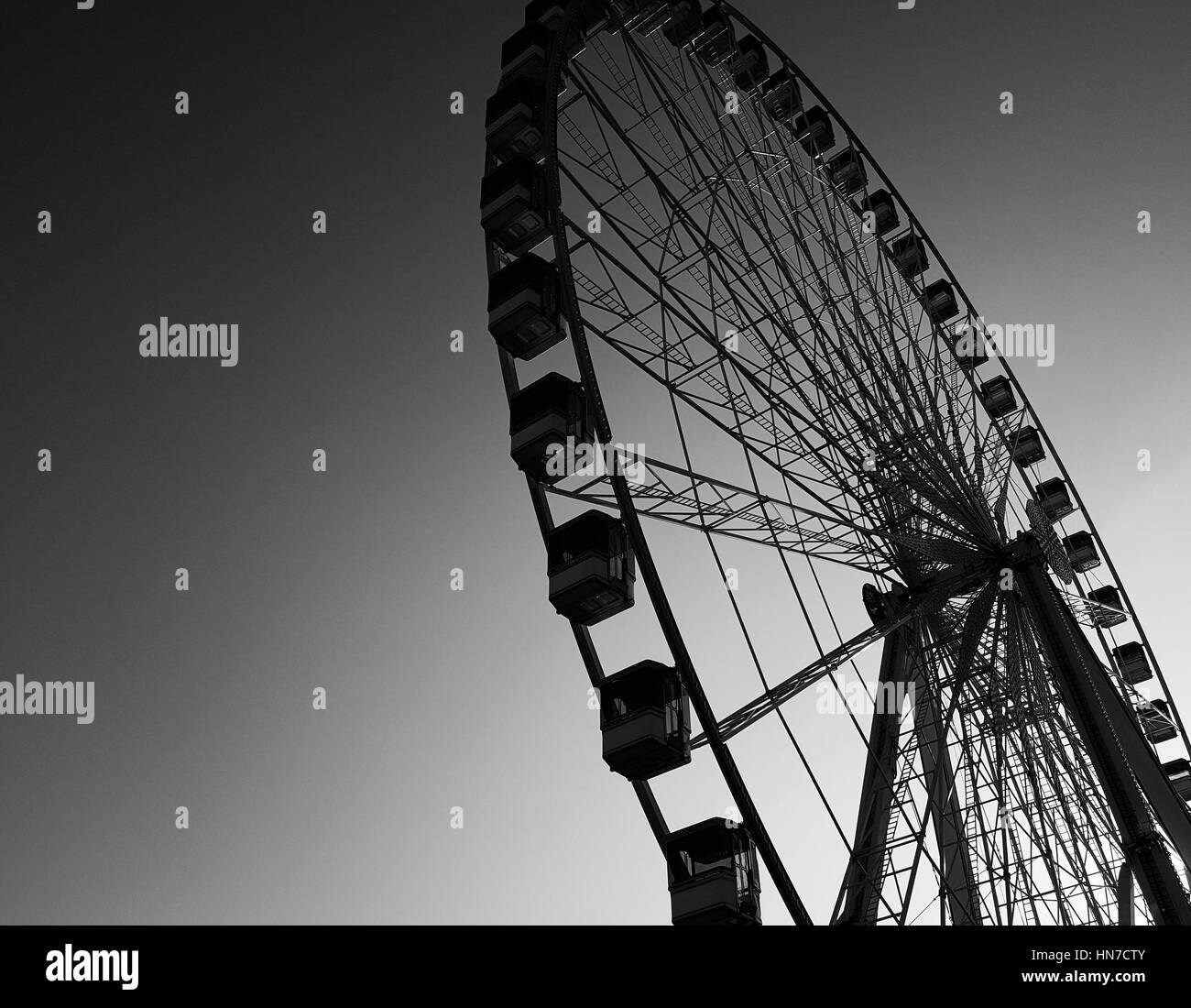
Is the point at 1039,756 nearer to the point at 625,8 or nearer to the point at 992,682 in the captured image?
the point at 992,682

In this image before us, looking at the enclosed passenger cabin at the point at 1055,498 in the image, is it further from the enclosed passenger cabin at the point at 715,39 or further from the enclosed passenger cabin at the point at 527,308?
the enclosed passenger cabin at the point at 527,308

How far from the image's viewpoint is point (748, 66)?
18.3 m

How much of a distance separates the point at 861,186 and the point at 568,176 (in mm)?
7603

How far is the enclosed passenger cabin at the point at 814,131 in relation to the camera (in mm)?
19031

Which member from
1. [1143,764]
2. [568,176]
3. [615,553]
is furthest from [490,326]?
[1143,764]

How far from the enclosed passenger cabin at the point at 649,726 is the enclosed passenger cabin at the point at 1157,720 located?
11.4 meters

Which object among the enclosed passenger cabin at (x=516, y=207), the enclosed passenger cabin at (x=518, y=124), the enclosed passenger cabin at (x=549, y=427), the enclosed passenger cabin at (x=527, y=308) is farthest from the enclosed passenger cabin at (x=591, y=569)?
the enclosed passenger cabin at (x=518, y=124)

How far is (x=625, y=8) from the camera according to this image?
15.9 m

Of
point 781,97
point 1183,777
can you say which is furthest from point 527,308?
point 1183,777

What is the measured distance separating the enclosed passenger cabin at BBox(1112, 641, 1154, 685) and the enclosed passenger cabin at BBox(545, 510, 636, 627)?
1219cm

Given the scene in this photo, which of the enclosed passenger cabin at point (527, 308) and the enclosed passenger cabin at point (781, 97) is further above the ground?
the enclosed passenger cabin at point (781, 97)

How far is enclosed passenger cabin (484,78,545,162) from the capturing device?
14070mm

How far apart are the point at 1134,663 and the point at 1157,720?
1.16 metres
